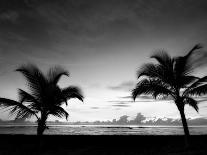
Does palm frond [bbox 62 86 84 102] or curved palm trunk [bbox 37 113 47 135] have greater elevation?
palm frond [bbox 62 86 84 102]

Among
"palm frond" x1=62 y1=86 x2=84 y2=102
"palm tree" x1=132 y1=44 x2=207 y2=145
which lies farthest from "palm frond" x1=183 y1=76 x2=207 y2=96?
"palm frond" x1=62 y1=86 x2=84 y2=102

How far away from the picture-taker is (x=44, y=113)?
6805mm

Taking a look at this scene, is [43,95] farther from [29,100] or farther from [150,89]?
[150,89]

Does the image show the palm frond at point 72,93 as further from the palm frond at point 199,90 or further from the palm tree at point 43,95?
the palm frond at point 199,90

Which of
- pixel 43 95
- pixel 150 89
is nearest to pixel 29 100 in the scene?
pixel 43 95

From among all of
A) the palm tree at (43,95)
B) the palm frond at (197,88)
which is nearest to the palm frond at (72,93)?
the palm tree at (43,95)
